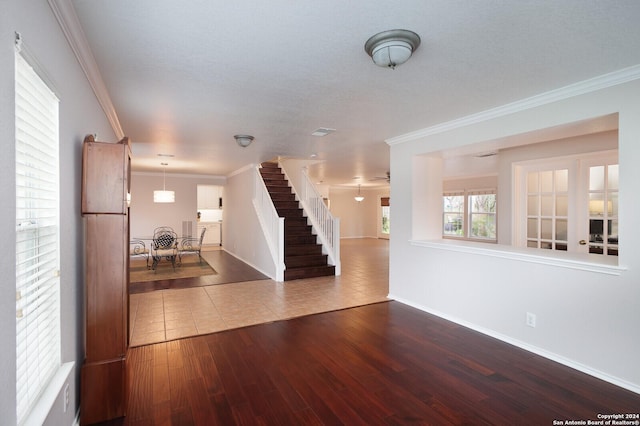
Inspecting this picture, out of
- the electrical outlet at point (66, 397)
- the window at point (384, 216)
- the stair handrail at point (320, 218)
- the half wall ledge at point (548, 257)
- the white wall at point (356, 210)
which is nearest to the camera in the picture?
the electrical outlet at point (66, 397)

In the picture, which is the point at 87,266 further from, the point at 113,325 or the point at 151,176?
the point at 151,176

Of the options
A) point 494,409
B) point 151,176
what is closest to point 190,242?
point 151,176

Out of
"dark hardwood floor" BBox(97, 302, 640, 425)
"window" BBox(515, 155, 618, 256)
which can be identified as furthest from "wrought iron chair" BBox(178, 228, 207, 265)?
"window" BBox(515, 155, 618, 256)

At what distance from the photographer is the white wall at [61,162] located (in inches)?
45.7

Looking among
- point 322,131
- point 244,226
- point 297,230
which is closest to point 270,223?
point 297,230

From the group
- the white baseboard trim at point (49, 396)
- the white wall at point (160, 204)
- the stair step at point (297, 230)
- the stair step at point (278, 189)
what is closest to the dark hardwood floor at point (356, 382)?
the white baseboard trim at point (49, 396)

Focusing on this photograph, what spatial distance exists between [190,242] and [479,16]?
9973 millimetres

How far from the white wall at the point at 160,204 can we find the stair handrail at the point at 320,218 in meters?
3.54

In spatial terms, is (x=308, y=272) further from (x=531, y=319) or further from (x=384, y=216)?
(x=384, y=216)

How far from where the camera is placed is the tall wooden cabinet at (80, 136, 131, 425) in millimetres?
2078

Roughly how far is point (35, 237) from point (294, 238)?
588 cm

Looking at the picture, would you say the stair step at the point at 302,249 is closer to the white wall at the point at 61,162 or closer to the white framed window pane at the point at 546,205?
the white framed window pane at the point at 546,205

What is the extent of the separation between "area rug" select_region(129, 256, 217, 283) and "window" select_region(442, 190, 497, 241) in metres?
6.23

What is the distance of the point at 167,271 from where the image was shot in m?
7.27
